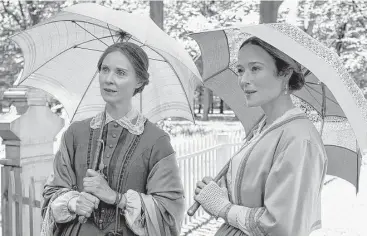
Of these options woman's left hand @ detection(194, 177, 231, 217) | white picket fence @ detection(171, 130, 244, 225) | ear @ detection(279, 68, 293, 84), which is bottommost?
white picket fence @ detection(171, 130, 244, 225)

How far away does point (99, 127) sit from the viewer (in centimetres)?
244

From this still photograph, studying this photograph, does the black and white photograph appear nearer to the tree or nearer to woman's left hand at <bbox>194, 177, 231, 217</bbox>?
woman's left hand at <bbox>194, 177, 231, 217</bbox>

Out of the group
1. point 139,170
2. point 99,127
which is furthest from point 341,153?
point 99,127

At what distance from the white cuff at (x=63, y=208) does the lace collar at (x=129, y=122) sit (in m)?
0.37

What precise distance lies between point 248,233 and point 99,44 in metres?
1.62

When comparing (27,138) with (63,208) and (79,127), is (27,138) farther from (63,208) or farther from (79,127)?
(63,208)

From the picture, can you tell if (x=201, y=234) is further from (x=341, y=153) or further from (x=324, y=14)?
(x=324, y=14)

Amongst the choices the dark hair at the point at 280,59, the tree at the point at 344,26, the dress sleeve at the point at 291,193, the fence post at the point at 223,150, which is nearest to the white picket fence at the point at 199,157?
the fence post at the point at 223,150

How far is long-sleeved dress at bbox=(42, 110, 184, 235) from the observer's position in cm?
230

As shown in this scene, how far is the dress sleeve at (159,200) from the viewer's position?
2.27 m

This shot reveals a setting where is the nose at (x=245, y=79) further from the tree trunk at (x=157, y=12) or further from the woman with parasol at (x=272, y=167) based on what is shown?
the tree trunk at (x=157, y=12)

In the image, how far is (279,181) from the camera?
187 cm

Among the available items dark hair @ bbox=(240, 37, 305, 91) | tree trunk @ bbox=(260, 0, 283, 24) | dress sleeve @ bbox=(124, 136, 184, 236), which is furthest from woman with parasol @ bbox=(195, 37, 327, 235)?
tree trunk @ bbox=(260, 0, 283, 24)

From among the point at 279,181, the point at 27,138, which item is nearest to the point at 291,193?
the point at 279,181
